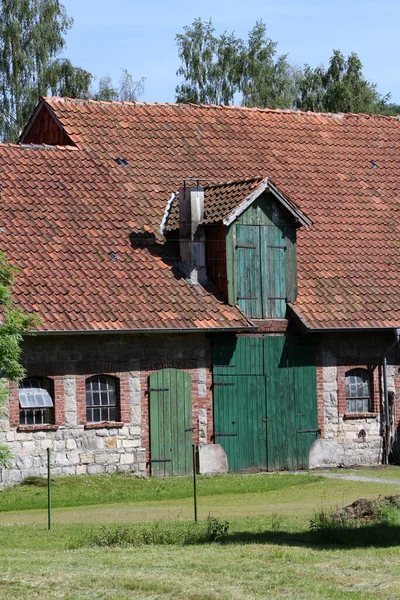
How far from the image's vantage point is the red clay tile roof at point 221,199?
27.6m

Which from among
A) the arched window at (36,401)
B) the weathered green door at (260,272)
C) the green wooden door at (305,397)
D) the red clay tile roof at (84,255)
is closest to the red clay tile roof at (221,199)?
the weathered green door at (260,272)

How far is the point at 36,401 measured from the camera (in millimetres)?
24812

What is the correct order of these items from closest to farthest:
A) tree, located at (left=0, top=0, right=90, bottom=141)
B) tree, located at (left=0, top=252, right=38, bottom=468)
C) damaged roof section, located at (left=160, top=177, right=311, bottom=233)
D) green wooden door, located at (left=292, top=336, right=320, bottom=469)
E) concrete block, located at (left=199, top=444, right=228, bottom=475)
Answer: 1. tree, located at (left=0, top=252, right=38, bottom=468)
2. concrete block, located at (left=199, top=444, right=228, bottom=475)
3. damaged roof section, located at (left=160, top=177, right=311, bottom=233)
4. green wooden door, located at (left=292, top=336, right=320, bottom=469)
5. tree, located at (left=0, top=0, right=90, bottom=141)

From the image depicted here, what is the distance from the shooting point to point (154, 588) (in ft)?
41.1

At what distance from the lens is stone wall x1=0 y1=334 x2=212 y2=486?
24672 mm

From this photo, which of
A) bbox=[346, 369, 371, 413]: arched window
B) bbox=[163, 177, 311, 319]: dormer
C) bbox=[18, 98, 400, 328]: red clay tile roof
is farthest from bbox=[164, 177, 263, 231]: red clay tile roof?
bbox=[346, 369, 371, 413]: arched window

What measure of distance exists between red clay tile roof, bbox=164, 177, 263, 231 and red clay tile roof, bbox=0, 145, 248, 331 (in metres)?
0.90

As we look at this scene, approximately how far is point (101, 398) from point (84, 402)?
1.58 ft

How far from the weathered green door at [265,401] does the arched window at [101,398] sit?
230 centimetres

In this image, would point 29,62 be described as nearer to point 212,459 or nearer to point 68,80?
point 68,80

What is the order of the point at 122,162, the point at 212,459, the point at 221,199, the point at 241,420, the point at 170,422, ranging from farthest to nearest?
the point at 122,162 → the point at 221,199 → the point at 241,420 → the point at 212,459 → the point at 170,422

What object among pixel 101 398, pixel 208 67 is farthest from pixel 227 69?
pixel 101 398

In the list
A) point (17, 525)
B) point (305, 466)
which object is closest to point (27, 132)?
point (305, 466)

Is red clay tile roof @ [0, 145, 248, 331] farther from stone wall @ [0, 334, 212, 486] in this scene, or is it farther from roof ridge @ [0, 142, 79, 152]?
stone wall @ [0, 334, 212, 486]
